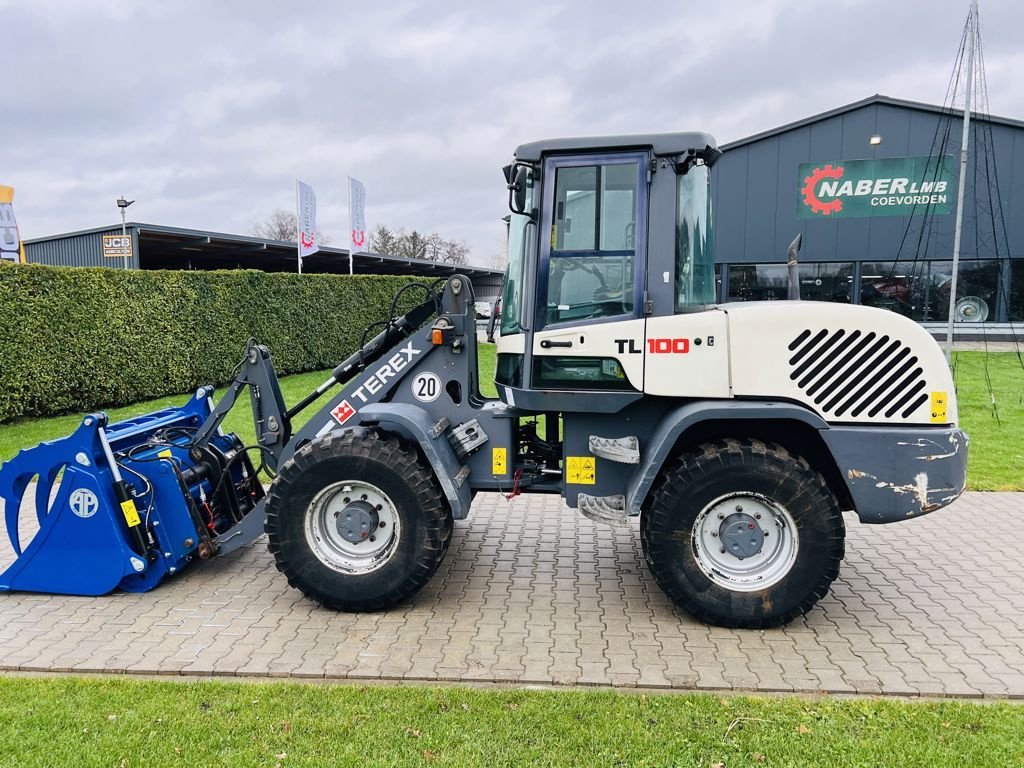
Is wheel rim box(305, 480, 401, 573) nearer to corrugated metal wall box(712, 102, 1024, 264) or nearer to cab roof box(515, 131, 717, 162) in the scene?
cab roof box(515, 131, 717, 162)

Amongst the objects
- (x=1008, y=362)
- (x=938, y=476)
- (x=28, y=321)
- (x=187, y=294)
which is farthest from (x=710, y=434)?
(x=1008, y=362)

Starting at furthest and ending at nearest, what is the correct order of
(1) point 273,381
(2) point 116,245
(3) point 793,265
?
(2) point 116,245 → (1) point 273,381 → (3) point 793,265

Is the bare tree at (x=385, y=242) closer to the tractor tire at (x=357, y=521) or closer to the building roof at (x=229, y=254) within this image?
the building roof at (x=229, y=254)

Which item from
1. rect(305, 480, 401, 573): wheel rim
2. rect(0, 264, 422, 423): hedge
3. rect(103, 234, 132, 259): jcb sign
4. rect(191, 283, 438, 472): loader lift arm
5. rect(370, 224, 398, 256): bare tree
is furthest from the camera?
rect(370, 224, 398, 256): bare tree

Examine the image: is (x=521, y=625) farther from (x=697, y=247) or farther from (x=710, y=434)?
(x=697, y=247)

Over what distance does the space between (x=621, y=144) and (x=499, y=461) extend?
2.01m

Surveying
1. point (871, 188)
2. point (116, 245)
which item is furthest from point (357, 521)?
point (871, 188)

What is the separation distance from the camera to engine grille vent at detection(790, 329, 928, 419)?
389cm

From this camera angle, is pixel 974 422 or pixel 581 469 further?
pixel 974 422

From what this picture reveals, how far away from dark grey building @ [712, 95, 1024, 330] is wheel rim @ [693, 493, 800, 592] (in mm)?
17727

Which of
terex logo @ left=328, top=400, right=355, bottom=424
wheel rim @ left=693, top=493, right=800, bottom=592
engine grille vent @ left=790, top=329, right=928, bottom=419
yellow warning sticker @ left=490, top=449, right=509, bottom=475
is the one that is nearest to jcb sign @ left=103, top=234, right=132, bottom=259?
terex logo @ left=328, top=400, right=355, bottom=424

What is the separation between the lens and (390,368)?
460 cm

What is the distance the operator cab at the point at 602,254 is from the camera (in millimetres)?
4012

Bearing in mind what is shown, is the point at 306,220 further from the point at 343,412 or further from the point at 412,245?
the point at 412,245
